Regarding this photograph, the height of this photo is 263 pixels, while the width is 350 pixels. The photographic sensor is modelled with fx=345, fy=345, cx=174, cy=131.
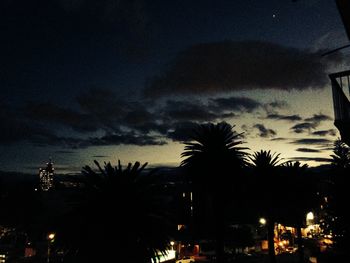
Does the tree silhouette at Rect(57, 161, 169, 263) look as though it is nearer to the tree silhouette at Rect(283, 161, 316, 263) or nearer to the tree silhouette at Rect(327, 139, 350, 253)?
the tree silhouette at Rect(327, 139, 350, 253)

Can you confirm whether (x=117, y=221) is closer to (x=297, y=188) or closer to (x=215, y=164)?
(x=215, y=164)

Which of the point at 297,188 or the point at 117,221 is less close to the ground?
the point at 297,188

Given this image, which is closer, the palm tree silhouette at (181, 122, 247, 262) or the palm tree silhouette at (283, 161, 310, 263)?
the palm tree silhouette at (181, 122, 247, 262)

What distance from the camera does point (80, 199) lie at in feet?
64.1

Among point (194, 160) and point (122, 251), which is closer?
point (122, 251)

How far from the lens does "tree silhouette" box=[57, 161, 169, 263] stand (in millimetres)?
17875

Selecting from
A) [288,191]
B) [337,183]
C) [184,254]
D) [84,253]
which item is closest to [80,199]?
[84,253]

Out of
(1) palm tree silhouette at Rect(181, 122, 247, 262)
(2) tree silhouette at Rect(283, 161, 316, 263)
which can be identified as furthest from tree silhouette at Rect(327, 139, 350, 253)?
(2) tree silhouette at Rect(283, 161, 316, 263)

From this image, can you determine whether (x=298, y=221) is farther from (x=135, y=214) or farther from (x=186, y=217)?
(x=186, y=217)

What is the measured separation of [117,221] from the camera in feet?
60.7

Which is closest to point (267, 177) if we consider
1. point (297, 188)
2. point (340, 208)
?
point (297, 188)

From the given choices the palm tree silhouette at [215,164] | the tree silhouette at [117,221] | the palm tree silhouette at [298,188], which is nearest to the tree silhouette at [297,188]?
the palm tree silhouette at [298,188]

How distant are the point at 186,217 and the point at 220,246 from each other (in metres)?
67.3

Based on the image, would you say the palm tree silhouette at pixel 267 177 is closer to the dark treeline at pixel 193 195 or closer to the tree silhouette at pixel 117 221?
the dark treeline at pixel 193 195
